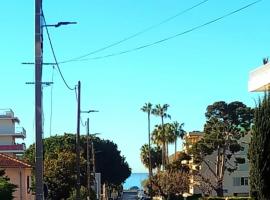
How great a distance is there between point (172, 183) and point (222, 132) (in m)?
18.8

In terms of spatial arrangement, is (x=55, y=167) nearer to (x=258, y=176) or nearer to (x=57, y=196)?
(x=57, y=196)

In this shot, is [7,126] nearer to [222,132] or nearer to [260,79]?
[222,132]

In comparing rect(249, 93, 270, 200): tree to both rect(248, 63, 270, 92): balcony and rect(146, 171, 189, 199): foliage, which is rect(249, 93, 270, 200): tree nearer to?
rect(248, 63, 270, 92): balcony

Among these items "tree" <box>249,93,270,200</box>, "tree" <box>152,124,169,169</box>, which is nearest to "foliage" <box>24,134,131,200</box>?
"tree" <box>152,124,169,169</box>

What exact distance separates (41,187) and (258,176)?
8094 mm

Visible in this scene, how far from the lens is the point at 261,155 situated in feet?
79.0

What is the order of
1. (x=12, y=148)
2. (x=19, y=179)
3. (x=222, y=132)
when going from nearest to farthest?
(x=19, y=179) → (x=222, y=132) → (x=12, y=148)

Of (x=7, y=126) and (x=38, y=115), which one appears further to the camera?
(x=7, y=126)

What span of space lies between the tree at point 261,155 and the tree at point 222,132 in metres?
54.2

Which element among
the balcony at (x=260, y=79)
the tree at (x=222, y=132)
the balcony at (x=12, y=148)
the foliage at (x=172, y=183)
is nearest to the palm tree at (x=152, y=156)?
the balcony at (x=12, y=148)

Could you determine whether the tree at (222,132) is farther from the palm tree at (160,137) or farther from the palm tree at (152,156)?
the palm tree at (152,156)

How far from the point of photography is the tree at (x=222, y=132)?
78875 mm

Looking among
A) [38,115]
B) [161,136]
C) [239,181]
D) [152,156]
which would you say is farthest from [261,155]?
[152,156]

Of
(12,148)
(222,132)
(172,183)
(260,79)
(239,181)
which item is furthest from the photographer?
(12,148)
